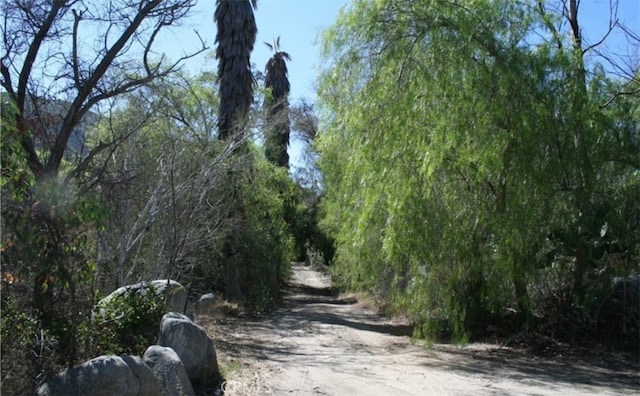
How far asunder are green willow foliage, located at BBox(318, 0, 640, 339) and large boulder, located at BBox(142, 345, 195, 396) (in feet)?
19.3

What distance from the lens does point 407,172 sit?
12.8 metres

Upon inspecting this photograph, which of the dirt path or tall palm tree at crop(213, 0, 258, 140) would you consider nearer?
the dirt path

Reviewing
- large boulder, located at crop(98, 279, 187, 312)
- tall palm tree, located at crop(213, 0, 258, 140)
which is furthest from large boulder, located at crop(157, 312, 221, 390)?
tall palm tree, located at crop(213, 0, 258, 140)

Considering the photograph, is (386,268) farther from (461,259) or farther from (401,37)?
(401,37)

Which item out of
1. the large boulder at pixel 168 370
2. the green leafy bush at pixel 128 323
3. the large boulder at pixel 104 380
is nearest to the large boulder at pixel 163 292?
the green leafy bush at pixel 128 323

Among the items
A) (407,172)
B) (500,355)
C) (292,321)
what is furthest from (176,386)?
(292,321)

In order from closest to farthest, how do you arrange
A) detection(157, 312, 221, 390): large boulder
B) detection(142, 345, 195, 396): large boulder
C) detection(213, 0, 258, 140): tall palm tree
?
1. detection(142, 345, 195, 396): large boulder
2. detection(157, 312, 221, 390): large boulder
3. detection(213, 0, 258, 140): tall palm tree

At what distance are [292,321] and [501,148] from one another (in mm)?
11526

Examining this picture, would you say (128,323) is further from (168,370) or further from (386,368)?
(386,368)

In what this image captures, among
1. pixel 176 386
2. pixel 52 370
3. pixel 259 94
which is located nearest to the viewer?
pixel 52 370

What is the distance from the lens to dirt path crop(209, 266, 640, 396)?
998cm

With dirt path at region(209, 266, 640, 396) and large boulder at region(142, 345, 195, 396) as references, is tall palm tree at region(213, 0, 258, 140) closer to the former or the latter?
dirt path at region(209, 266, 640, 396)

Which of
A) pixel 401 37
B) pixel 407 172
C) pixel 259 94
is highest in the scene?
pixel 259 94

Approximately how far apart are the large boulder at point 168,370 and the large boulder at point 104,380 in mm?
906
